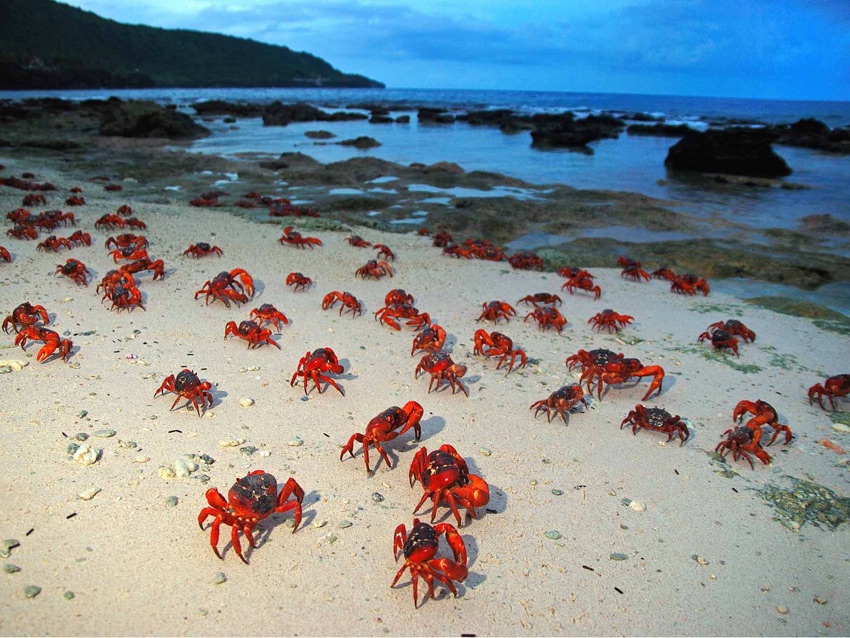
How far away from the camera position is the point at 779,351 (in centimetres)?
785

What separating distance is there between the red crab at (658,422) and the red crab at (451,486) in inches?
88.1

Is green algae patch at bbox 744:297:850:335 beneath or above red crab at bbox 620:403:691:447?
beneath

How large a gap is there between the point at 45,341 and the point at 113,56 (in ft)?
520

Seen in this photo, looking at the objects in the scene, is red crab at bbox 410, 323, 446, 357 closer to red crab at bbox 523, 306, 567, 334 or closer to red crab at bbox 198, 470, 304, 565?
red crab at bbox 523, 306, 567, 334

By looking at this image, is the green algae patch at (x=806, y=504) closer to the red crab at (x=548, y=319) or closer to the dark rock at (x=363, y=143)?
the red crab at (x=548, y=319)

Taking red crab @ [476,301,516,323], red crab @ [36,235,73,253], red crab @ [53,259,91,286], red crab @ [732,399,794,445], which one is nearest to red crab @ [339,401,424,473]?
red crab @ [732,399,794,445]

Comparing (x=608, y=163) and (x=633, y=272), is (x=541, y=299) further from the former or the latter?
(x=608, y=163)

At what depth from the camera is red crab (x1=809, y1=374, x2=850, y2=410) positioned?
20.0ft

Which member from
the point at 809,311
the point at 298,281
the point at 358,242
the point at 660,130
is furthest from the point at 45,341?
the point at 660,130

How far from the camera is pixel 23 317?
21.2 feet

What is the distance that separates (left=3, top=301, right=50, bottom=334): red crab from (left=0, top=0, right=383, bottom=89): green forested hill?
4010 inches

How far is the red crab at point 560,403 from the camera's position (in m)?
5.57

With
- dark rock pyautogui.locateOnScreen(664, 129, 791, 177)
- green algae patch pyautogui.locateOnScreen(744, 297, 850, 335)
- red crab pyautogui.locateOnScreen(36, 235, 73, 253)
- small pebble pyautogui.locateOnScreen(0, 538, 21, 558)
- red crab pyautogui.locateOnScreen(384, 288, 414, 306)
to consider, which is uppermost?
dark rock pyautogui.locateOnScreen(664, 129, 791, 177)

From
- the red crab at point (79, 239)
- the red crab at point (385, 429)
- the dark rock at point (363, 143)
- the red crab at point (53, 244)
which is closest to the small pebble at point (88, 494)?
the red crab at point (385, 429)
